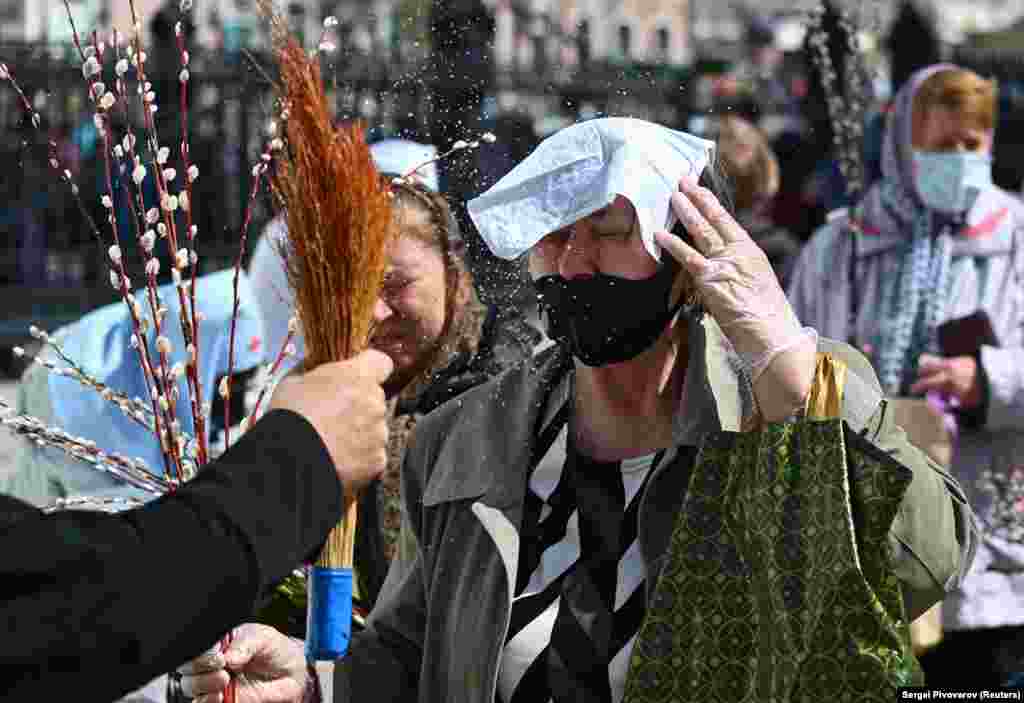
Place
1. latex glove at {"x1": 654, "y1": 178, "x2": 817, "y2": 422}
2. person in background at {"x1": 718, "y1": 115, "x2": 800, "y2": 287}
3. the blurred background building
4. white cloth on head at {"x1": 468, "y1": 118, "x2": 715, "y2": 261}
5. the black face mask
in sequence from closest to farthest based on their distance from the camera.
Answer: latex glove at {"x1": 654, "y1": 178, "x2": 817, "y2": 422} → white cloth on head at {"x1": 468, "y1": 118, "x2": 715, "y2": 261} → the black face mask → the blurred background building → person in background at {"x1": 718, "y1": 115, "x2": 800, "y2": 287}

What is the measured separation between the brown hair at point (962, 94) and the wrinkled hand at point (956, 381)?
84 centimetres

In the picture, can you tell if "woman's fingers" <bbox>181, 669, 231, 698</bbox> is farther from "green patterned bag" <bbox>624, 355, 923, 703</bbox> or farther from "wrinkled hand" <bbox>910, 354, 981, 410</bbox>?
"wrinkled hand" <bbox>910, 354, 981, 410</bbox>

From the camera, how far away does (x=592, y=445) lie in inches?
109

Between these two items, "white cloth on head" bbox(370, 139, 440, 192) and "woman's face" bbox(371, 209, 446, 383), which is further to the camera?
"white cloth on head" bbox(370, 139, 440, 192)

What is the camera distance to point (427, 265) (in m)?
3.31

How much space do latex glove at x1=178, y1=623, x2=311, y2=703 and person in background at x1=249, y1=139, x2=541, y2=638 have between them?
0.28m

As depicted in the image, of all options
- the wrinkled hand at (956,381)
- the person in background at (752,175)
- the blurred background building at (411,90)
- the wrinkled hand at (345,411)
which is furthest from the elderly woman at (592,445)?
the person in background at (752,175)

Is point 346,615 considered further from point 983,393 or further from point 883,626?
point 983,393

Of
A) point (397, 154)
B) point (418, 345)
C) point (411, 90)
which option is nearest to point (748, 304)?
point (411, 90)

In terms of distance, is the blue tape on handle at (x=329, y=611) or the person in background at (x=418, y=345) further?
the person in background at (x=418, y=345)

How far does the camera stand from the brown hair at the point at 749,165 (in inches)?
268

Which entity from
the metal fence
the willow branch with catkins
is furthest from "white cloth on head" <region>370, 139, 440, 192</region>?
the metal fence

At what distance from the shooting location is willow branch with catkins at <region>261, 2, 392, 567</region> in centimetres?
223

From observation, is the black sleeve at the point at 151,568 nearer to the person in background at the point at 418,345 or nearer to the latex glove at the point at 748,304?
the latex glove at the point at 748,304
